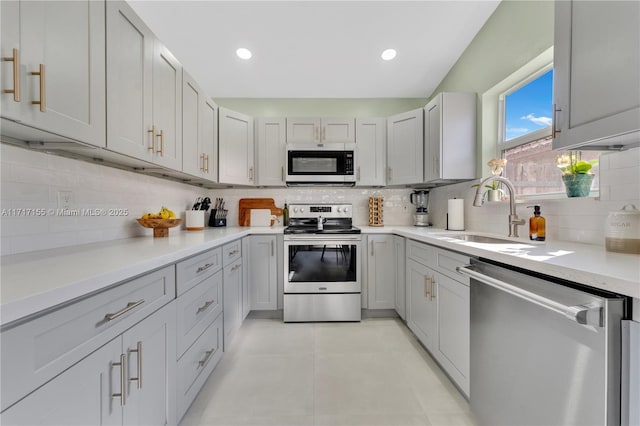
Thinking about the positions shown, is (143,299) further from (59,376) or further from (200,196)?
(200,196)

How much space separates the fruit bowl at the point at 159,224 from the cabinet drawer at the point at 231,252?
0.40 metres

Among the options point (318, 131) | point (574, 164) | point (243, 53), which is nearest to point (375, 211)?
point (318, 131)

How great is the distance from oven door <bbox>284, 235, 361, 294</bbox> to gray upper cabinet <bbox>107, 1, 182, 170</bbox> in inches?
51.6

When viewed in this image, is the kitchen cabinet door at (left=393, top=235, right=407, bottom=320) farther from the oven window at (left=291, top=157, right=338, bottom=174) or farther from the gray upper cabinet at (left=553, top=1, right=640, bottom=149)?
the gray upper cabinet at (left=553, top=1, right=640, bottom=149)

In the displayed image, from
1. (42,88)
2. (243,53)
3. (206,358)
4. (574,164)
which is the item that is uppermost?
(243,53)

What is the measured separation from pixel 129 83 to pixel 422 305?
2387 millimetres

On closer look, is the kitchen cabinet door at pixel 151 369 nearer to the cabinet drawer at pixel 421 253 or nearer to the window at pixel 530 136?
the cabinet drawer at pixel 421 253

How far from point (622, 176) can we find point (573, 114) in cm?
45

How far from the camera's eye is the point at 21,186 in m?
1.08

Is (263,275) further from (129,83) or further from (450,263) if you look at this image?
(129,83)

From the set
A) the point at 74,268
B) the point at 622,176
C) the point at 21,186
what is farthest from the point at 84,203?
the point at 622,176

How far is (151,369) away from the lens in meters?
0.99

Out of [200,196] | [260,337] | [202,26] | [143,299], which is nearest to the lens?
[143,299]

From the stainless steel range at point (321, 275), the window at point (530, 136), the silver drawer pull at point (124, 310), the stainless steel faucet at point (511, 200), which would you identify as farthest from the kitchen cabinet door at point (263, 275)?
the window at point (530, 136)
